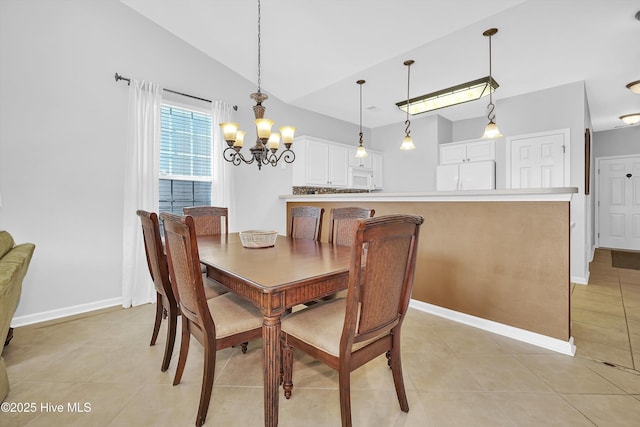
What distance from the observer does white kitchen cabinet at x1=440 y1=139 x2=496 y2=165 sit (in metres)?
4.39

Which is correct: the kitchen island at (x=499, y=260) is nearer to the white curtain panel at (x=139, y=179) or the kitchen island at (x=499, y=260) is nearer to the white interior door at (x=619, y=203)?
the white curtain panel at (x=139, y=179)

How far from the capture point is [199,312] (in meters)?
1.27

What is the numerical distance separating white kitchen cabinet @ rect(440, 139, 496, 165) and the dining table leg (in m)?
4.49

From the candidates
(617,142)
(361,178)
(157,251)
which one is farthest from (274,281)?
(617,142)

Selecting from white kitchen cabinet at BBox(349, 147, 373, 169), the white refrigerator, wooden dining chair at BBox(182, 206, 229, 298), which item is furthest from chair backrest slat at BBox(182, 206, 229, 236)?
the white refrigerator

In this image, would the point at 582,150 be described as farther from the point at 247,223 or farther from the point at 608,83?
the point at 247,223

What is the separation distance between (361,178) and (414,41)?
265 cm

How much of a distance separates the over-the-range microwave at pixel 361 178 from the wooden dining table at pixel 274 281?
3339 mm

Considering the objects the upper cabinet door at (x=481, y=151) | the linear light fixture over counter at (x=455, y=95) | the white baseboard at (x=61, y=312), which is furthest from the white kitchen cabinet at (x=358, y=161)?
the white baseboard at (x=61, y=312)

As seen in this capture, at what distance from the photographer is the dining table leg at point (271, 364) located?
1.18 meters

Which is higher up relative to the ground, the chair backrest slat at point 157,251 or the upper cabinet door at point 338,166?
the upper cabinet door at point 338,166

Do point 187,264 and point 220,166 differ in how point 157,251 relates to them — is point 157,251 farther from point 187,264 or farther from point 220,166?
point 220,166

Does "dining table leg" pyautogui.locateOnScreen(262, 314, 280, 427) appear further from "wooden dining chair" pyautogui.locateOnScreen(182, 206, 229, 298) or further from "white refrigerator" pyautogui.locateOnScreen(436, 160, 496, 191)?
"white refrigerator" pyautogui.locateOnScreen(436, 160, 496, 191)

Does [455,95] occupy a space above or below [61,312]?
above
